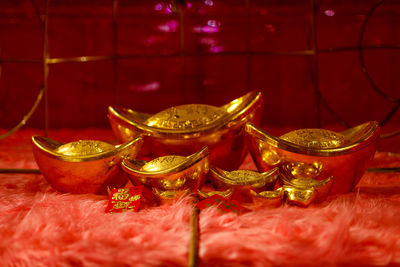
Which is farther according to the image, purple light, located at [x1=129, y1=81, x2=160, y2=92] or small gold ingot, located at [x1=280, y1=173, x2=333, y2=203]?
purple light, located at [x1=129, y1=81, x2=160, y2=92]

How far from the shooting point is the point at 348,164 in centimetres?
46

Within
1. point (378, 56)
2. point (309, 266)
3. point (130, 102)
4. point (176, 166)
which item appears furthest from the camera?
point (130, 102)

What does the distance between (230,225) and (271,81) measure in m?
1.11

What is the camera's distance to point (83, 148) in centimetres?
50

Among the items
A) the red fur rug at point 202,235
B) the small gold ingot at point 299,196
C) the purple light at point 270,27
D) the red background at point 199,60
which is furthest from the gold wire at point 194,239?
the purple light at point 270,27

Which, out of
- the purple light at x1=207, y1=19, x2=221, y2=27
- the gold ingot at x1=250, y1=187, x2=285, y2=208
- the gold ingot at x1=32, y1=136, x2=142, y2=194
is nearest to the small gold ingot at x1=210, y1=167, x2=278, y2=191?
the gold ingot at x1=250, y1=187, x2=285, y2=208

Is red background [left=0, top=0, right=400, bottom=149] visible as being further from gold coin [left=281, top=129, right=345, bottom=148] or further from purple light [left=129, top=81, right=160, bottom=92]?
gold coin [left=281, top=129, right=345, bottom=148]

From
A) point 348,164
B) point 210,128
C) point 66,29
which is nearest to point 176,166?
point 210,128

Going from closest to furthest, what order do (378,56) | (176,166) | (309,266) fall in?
(309,266), (176,166), (378,56)

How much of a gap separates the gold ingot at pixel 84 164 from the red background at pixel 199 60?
843mm

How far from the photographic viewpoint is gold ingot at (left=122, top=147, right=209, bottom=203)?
1.42 feet

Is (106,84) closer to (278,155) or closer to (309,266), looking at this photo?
(278,155)

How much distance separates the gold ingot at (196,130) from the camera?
0.51 m

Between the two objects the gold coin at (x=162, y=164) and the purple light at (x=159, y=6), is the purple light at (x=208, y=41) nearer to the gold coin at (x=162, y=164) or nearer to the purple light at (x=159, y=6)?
the purple light at (x=159, y=6)
